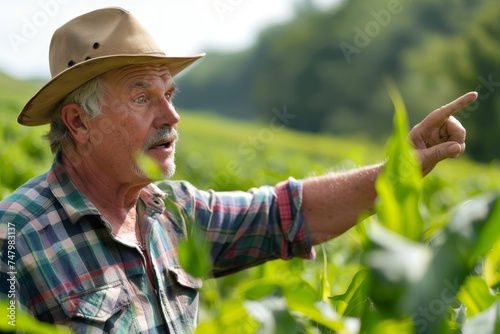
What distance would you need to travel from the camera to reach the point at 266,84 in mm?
66375

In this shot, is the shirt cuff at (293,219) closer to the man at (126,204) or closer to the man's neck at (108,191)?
the man at (126,204)

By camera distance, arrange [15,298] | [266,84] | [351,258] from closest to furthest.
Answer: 1. [15,298]
2. [351,258]
3. [266,84]

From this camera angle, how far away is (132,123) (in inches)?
93.7

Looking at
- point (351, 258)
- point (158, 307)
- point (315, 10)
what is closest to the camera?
point (158, 307)

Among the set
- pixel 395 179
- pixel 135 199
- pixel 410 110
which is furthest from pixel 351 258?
pixel 410 110

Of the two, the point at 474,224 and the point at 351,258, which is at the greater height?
the point at 474,224

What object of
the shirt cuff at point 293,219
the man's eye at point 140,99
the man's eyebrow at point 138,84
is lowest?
the shirt cuff at point 293,219

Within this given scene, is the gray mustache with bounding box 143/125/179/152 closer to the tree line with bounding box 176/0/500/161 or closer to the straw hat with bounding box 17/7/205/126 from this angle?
the straw hat with bounding box 17/7/205/126

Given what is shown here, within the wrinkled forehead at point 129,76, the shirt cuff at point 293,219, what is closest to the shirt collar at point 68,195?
the wrinkled forehead at point 129,76

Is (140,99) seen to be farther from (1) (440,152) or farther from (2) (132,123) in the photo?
(1) (440,152)

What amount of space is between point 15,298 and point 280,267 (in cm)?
130

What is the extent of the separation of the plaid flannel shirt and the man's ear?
0.37ft

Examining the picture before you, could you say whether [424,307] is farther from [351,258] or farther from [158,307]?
[351,258]

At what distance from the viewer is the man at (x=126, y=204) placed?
2.09 meters
